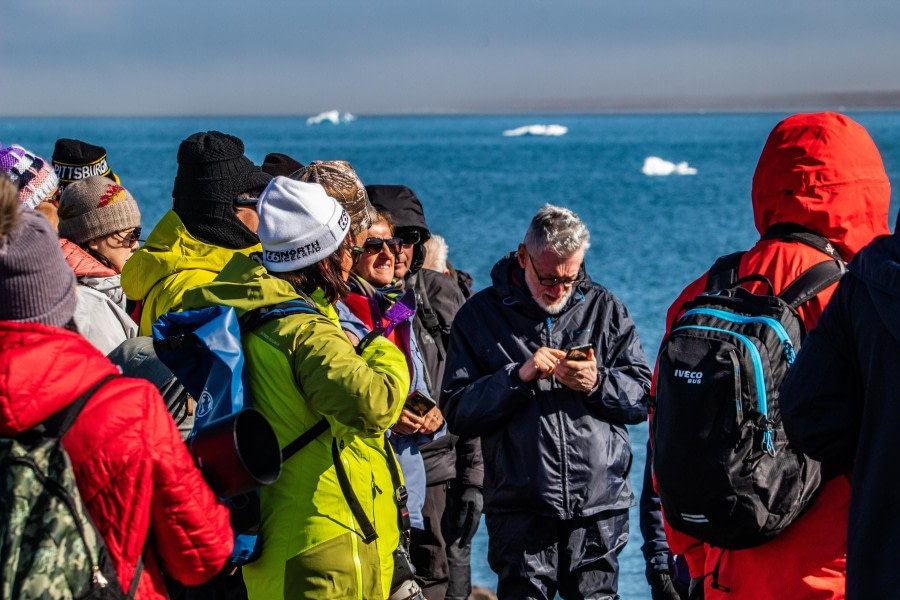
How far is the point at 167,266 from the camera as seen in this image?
13.3 ft

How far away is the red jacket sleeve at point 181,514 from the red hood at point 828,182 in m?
1.82

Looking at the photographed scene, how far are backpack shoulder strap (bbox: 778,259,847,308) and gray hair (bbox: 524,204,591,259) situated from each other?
4.58 ft

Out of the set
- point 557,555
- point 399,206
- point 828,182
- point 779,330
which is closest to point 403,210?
point 399,206

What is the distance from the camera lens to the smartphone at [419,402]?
366cm

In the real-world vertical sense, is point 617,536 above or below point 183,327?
below

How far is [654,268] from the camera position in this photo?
26375 mm

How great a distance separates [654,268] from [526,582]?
22438mm

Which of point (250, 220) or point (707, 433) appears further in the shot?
point (250, 220)

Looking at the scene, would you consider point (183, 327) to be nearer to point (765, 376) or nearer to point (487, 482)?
point (765, 376)

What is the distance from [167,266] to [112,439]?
6.18 feet

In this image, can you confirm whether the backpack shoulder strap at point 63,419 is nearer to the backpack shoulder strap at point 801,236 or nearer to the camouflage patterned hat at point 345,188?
the camouflage patterned hat at point 345,188

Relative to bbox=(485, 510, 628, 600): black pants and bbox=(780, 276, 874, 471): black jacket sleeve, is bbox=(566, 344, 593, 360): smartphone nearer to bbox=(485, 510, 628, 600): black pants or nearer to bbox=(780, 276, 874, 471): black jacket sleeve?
bbox=(485, 510, 628, 600): black pants

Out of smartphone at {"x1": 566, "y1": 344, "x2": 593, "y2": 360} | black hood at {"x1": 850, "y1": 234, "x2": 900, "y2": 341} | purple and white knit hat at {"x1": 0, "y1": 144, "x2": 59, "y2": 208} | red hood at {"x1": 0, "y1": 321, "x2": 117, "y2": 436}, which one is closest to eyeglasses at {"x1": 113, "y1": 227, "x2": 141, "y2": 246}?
purple and white knit hat at {"x1": 0, "y1": 144, "x2": 59, "y2": 208}

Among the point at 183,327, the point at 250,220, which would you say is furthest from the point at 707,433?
the point at 250,220
